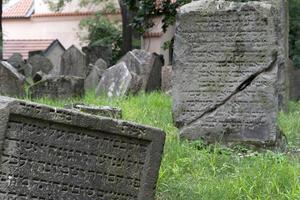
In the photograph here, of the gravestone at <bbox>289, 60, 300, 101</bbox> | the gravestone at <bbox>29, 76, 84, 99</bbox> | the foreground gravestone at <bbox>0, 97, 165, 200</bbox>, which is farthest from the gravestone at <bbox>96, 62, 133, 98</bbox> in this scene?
the foreground gravestone at <bbox>0, 97, 165, 200</bbox>

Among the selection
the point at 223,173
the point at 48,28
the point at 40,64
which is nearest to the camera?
the point at 223,173

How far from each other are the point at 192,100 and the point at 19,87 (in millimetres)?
4301

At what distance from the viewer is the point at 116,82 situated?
11.1 meters

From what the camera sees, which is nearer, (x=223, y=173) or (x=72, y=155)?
(x=72, y=155)

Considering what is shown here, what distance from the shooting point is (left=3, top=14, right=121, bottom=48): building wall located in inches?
1337

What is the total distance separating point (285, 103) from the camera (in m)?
10.5

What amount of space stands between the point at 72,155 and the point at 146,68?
9.16m

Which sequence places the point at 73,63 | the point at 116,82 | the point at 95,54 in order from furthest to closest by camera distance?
1. the point at 95,54
2. the point at 73,63
3. the point at 116,82

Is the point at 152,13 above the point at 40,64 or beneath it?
above

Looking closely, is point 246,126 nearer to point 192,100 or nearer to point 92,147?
point 192,100

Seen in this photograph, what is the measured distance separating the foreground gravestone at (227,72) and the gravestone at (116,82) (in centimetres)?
376

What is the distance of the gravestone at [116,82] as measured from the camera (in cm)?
1084

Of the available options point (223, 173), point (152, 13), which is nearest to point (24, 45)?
point (152, 13)

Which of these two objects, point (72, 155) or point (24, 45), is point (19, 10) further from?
point (72, 155)
